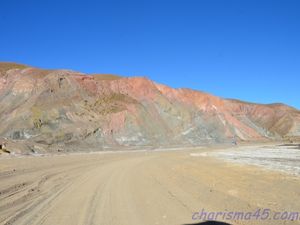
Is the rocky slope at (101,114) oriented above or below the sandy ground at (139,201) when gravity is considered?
above

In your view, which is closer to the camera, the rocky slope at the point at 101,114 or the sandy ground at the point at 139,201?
the sandy ground at the point at 139,201

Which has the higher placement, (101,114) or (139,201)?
(101,114)

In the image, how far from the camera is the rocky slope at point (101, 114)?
72312mm

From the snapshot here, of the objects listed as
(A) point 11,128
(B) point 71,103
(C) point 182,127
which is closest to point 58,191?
(A) point 11,128

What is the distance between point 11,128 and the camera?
232ft

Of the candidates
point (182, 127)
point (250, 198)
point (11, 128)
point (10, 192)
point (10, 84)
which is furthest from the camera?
point (182, 127)

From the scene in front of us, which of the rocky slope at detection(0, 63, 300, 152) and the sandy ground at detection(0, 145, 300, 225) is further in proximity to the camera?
the rocky slope at detection(0, 63, 300, 152)

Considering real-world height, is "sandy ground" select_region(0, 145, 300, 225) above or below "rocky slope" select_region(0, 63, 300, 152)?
below

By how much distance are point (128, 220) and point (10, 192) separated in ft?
25.0

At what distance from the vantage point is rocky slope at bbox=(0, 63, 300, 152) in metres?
72.3

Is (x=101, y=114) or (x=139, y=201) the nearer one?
(x=139, y=201)

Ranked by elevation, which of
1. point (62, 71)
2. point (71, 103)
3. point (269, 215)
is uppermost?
point (62, 71)

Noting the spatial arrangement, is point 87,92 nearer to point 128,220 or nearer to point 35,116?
point 35,116

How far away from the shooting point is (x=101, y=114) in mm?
83750
